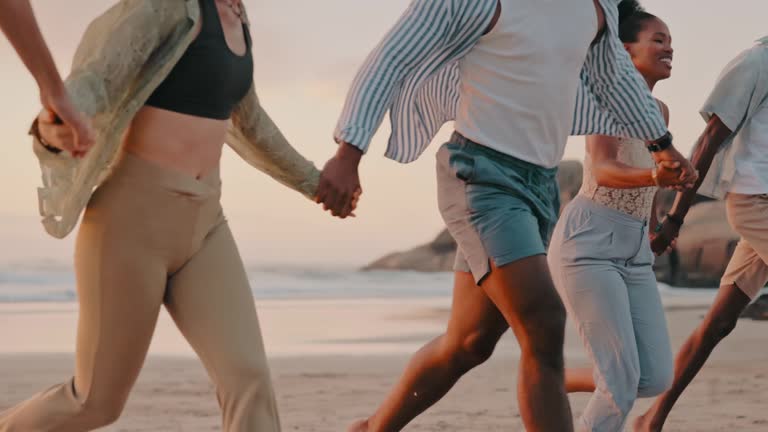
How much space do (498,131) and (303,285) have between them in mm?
18935

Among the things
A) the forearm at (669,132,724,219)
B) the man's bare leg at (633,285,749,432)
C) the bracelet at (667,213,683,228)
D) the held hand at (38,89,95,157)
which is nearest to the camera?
the held hand at (38,89,95,157)

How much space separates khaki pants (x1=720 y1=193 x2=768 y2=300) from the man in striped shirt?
6.38 feet

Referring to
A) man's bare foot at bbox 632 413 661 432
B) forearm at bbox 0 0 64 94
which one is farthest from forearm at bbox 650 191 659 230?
forearm at bbox 0 0 64 94

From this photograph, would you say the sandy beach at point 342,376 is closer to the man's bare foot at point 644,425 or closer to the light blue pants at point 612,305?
the man's bare foot at point 644,425

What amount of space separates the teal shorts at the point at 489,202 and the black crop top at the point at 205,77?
0.83m

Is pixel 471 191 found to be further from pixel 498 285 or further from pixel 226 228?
pixel 226 228

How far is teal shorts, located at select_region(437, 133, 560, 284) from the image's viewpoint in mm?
4281

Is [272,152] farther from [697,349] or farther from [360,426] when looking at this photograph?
[697,349]

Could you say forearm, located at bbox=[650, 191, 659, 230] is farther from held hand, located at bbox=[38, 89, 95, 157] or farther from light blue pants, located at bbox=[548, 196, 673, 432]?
held hand, located at bbox=[38, 89, 95, 157]

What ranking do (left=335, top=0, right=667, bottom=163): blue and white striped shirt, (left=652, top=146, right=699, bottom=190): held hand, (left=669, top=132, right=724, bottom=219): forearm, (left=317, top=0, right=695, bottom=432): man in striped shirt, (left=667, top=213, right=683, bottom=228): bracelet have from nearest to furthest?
(left=335, top=0, right=667, bottom=163): blue and white striped shirt, (left=317, top=0, right=695, bottom=432): man in striped shirt, (left=652, top=146, right=699, bottom=190): held hand, (left=667, top=213, right=683, bottom=228): bracelet, (left=669, top=132, right=724, bottom=219): forearm

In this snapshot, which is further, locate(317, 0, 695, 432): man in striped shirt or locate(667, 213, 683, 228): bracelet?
locate(667, 213, 683, 228): bracelet

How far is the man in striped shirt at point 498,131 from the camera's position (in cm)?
417

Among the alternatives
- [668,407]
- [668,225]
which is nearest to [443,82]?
[668,225]

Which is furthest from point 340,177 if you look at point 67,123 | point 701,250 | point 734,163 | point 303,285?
point 303,285
